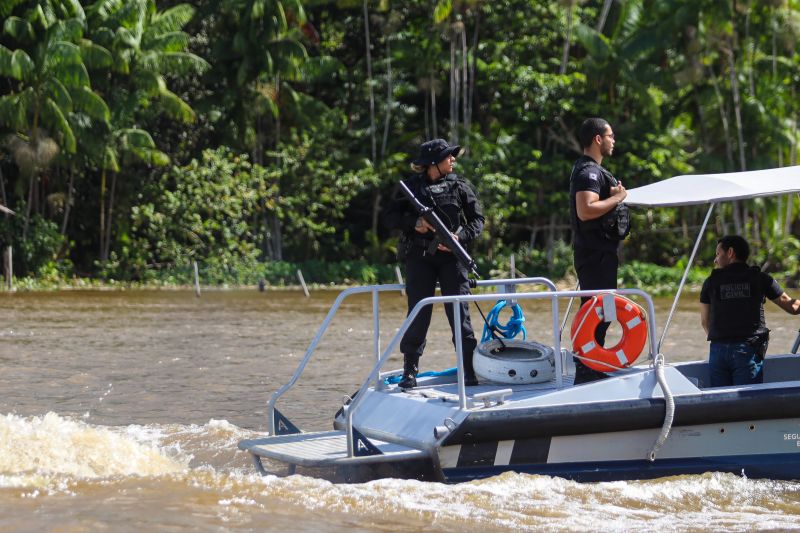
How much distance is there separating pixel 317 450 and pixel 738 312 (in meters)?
2.75

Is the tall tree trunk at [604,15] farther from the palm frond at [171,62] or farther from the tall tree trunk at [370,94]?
the palm frond at [171,62]

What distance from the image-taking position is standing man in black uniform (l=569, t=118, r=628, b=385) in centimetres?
719

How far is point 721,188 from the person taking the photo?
7523 millimetres

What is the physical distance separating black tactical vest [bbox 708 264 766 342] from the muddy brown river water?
94 cm

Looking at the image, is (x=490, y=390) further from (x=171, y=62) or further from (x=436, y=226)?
(x=171, y=62)

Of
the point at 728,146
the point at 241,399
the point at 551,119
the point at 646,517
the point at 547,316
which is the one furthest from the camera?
the point at 551,119

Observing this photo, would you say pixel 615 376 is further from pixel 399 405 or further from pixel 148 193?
pixel 148 193

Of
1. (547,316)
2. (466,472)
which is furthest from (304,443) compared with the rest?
(547,316)

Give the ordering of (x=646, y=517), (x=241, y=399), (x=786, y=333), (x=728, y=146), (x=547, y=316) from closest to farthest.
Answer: (x=646, y=517), (x=241, y=399), (x=786, y=333), (x=547, y=316), (x=728, y=146)

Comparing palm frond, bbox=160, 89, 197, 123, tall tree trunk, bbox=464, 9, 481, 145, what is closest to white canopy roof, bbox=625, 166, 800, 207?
palm frond, bbox=160, 89, 197, 123

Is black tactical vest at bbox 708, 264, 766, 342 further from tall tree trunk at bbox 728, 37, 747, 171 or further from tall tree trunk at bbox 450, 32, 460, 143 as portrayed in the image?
tall tree trunk at bbox 450, 32, 460, 143

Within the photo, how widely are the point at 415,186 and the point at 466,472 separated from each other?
177cm

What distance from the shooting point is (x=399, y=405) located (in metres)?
7.41

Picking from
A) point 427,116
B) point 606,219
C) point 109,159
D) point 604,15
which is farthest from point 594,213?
point 604,15
